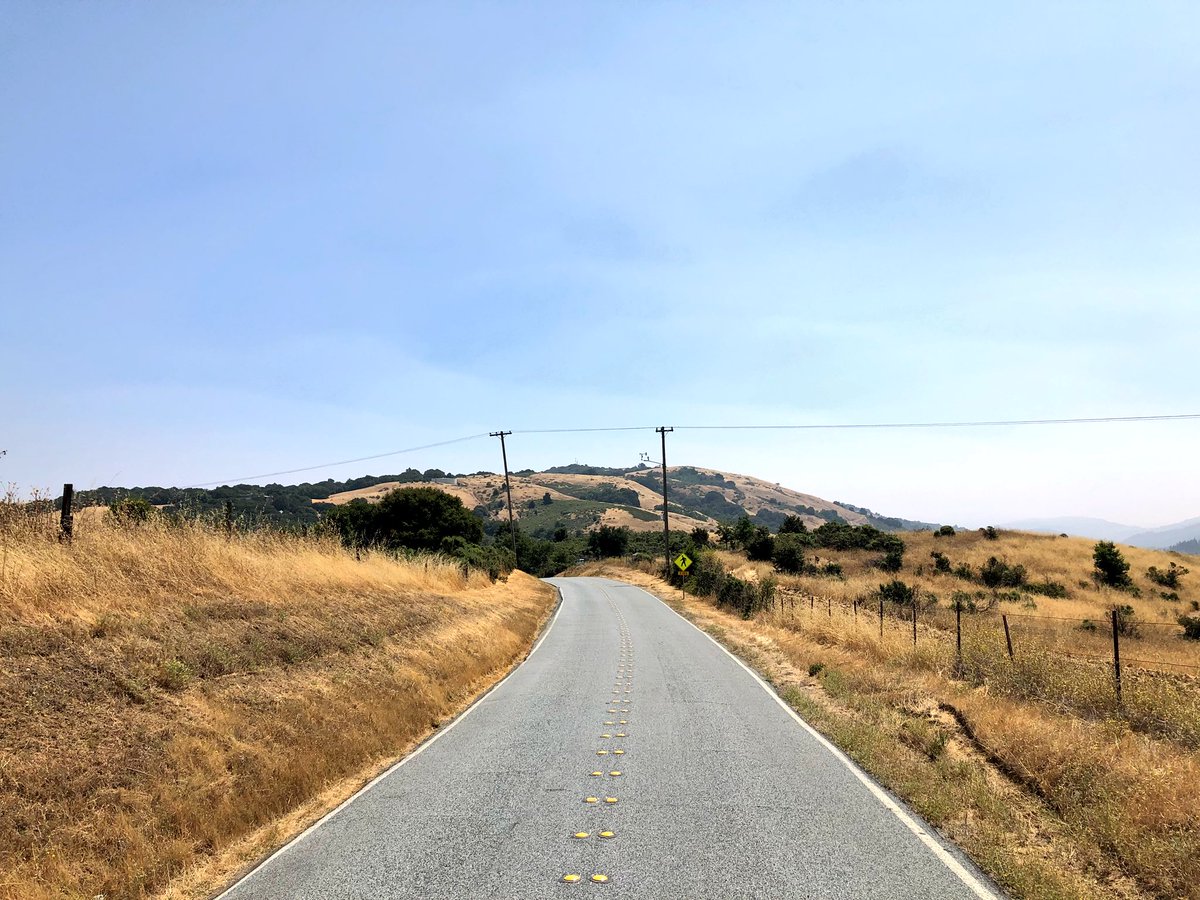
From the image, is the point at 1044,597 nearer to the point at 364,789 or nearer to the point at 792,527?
the point at 792,527

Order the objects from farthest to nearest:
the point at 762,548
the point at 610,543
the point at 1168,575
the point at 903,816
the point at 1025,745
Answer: the point at 610,543 < the point at 762,548 < the point at 1168,575 < the point at 1025,745 < the point at 903,816

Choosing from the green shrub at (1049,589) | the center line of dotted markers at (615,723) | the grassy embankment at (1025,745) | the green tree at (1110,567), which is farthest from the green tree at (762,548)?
the center line of dotted markers at (615,723)

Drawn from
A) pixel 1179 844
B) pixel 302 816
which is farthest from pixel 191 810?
pixel 1179 844

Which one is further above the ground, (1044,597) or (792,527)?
(792,527)

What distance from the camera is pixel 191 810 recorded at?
22.9 ft

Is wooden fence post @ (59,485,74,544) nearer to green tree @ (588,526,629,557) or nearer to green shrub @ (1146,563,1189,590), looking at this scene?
green shrub @ (1146,563,1189,590)

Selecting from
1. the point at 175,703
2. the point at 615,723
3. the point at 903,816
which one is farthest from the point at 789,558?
the point at 175,703

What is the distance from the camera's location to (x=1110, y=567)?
53.1 meters

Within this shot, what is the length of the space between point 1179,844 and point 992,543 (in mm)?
68602

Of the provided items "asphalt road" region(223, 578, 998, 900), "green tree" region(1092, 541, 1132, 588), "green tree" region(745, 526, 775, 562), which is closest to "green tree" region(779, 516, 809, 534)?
"green tree" region(745, 526, 775, 562)

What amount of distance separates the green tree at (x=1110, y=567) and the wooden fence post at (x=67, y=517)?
59315mm

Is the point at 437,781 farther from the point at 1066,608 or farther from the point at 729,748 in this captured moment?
the point at 1066,608

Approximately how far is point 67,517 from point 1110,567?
61872 millimetres

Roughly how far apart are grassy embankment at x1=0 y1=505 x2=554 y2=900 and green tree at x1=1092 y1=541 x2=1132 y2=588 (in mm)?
52870
